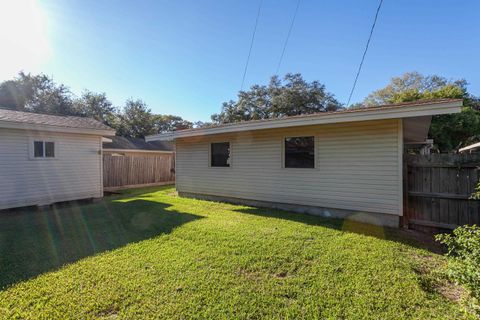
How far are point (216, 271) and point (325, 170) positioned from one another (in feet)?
13.5

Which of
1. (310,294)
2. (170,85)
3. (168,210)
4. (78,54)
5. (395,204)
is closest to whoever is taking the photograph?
(310,294)

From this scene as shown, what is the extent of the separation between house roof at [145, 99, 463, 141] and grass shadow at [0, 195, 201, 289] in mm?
2943

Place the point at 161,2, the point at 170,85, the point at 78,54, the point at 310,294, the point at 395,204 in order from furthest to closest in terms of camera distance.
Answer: the point at 170,85 → the point at 78,54 → the point at 161,2 → the point at 395,204 → the point at 310,294

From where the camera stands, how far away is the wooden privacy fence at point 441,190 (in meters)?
4.70

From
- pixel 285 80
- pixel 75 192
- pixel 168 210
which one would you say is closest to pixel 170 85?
pixel 75 192

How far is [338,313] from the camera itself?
95.9 inches

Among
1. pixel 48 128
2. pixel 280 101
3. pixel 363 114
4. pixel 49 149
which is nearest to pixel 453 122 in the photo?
pixel 280 101

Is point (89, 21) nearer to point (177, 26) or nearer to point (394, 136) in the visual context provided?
point (177, 26)

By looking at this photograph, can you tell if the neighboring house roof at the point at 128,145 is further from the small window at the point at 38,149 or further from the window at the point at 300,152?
the window at the point at 300,152

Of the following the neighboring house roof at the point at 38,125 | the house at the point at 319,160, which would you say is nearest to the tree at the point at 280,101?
the house at the point at 319,160

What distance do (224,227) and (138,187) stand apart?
952 centimetres

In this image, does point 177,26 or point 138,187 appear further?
point 138,187

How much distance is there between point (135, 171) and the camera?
44.2 ft

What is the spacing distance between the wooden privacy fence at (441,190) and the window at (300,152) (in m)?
2.16
